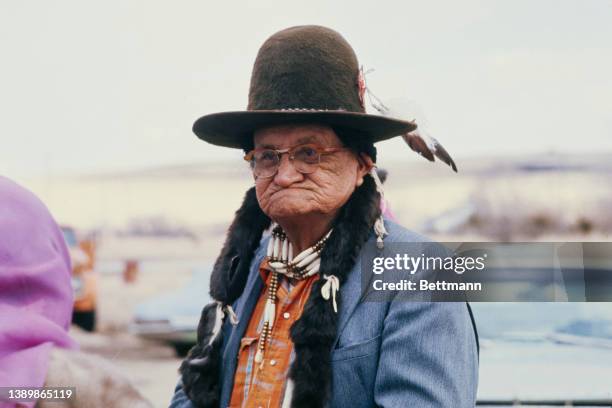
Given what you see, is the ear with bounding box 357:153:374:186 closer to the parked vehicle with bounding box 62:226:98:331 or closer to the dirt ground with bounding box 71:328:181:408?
the dirt ground with bounding box 71:328:181:408

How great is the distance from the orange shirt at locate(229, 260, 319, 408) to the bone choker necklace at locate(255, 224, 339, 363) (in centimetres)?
1

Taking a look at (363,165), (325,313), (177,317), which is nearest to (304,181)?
(363,165)

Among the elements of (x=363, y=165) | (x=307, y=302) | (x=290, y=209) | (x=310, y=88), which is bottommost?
(x=307, y=302)

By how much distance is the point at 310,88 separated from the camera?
174cm

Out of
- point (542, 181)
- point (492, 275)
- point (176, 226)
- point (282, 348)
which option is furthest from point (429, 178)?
point (176, 226)

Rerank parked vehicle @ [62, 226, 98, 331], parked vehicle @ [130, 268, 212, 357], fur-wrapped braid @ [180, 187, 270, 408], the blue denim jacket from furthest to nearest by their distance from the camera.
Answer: parked vehicle @ [62, 226, 98, 331] → parked vehicle @ [130, 268, 212, 357] → fur-wrapped braid @ [180, 187, 270, 408] → the blue denim jacket

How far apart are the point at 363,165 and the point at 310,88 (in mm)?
195

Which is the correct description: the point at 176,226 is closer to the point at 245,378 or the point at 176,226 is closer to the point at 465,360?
the point at 245,378

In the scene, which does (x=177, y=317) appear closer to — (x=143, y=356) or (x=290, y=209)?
(x=143, y=356)

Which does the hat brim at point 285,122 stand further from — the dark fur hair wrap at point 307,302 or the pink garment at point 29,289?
the pink garment at point 29,289

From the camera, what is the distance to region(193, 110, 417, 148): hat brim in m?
1.71

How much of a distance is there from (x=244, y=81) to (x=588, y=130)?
3.16 feet

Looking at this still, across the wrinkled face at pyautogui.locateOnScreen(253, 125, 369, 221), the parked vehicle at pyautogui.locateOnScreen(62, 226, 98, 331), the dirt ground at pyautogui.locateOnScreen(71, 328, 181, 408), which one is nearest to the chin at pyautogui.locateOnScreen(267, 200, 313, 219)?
the wrinkled face at pyautogui.locateOnScreen(253, 125, 369, 221)

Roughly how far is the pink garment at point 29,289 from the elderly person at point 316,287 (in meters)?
0.34
